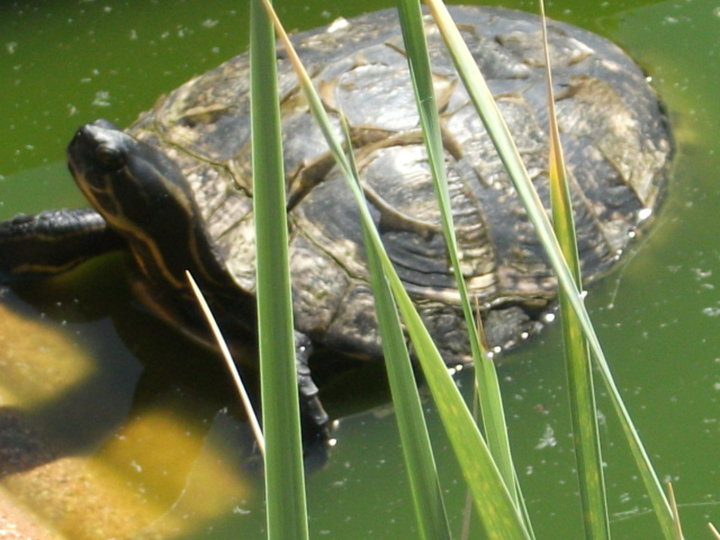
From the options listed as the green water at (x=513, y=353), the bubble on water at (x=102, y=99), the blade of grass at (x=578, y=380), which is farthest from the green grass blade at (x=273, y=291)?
the bubble on water at (x=102, y=99)

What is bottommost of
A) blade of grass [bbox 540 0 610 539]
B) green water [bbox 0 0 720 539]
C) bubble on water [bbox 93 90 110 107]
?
green water [bbox 0 0 720 539]

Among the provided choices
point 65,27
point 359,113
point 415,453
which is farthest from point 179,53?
point 415,453

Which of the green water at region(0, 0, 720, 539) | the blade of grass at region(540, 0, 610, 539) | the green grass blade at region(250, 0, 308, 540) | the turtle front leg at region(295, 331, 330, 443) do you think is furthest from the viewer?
the turtle front leg at region(295, 331, 330, 443)

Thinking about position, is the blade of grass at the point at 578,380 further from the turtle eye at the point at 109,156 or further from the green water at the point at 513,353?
the turtle eye at the point at 109,156

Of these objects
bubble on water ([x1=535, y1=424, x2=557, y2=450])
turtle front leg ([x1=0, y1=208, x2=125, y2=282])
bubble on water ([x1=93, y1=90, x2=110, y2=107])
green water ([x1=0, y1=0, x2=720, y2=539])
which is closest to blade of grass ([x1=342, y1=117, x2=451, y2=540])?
green water ([x1=0, y1=0, x2=720, y2=539])

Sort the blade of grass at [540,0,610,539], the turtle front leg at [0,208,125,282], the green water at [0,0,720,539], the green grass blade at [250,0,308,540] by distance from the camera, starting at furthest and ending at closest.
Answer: the turtle front leg at [0,208,125,282] → the green water at [0,0,720,539] → the blade of grass at [540,0,610,539] → the green grass blade at [250,0,308,540]

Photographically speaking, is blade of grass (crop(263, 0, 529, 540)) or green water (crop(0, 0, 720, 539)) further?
green water (crop(0, 0, 720, 539))

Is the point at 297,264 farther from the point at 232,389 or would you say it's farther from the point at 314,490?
the point at 314,490

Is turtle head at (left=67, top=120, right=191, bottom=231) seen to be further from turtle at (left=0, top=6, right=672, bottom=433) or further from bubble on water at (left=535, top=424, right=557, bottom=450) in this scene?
bubble on water at (left=535, top=424, right=557, bottom=450)

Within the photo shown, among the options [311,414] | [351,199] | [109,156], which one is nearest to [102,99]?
[109,156]
